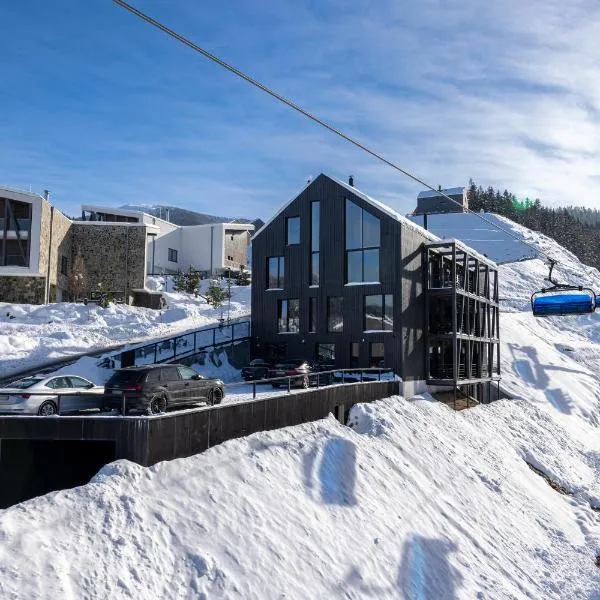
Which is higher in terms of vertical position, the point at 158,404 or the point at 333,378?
the point at 158,404

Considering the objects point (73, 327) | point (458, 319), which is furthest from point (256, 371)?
point (73, 327)

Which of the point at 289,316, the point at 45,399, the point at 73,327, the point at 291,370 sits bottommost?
the point at 45,399

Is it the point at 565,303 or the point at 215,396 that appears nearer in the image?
the point at 215,396

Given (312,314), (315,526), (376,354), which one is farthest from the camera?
(312,314)

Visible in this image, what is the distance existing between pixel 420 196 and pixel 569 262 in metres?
33.1

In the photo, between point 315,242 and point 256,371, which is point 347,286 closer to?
point 315,242

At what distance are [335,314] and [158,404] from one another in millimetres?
16333

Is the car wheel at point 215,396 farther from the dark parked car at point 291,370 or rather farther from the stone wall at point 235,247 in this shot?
the stone wall at point 235,247

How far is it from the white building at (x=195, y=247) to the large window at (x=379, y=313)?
45331mm

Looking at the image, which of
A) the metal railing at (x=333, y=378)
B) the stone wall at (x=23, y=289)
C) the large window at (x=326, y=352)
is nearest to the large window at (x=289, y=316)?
the large window at (x=326, y=352)

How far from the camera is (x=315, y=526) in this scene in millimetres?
12969

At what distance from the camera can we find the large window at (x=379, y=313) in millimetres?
28453

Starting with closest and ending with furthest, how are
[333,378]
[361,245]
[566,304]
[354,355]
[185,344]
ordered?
[566,304], [333,378], [354,355], [361,245], [185,344]

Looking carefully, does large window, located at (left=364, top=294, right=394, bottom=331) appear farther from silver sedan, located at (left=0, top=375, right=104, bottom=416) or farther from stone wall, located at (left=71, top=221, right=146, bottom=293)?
stone wall, located at (left=71, top=221, right=146, bottom=293)
